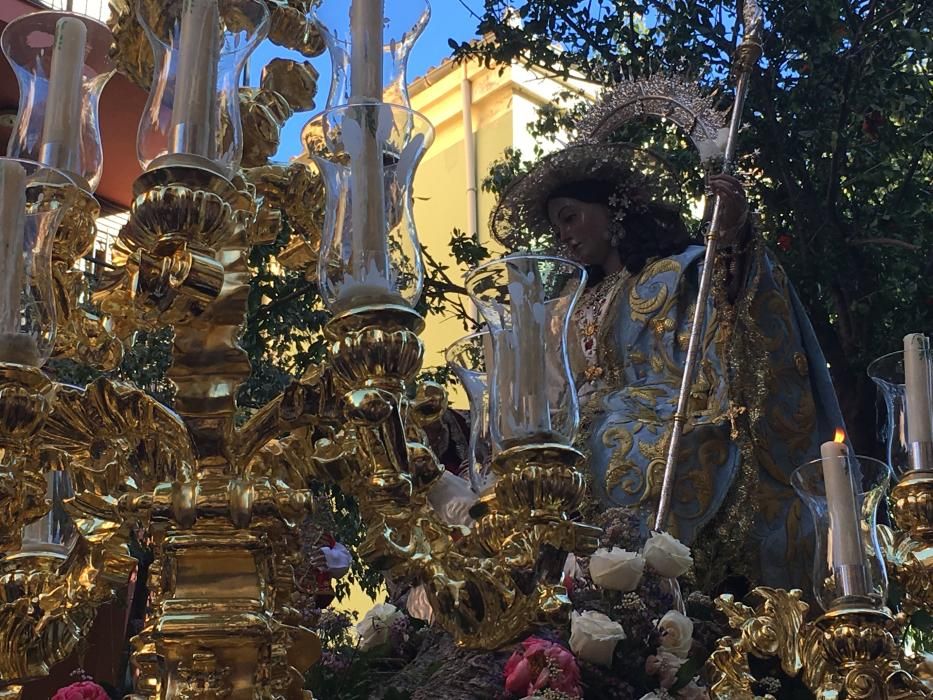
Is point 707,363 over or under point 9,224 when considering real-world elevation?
over

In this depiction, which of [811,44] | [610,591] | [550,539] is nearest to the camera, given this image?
[550,539]

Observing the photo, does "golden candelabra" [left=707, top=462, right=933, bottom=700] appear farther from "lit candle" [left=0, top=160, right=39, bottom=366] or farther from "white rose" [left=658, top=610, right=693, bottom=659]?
"lit candle" [left=0, top=160, right=39, bottom=366]

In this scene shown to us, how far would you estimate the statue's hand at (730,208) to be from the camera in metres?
4.96

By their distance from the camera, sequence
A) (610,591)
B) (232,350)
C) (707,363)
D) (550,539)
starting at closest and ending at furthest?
(232,350), (550,539), (610,591), (707,363)

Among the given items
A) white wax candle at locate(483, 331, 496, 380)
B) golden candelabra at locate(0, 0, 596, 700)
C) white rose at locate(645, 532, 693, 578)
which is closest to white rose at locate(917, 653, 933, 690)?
white rose at locate(645, 532, 693, 578)

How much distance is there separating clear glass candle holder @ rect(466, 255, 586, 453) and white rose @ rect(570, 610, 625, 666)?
0.92 m

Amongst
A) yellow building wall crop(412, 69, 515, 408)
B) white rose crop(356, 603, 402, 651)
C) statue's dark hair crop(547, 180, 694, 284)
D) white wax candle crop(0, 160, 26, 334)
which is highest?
yellow building wall crop(412, 69, 515, 408)

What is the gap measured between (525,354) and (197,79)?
0.55 m

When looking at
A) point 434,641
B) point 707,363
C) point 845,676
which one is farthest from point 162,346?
point 845,676

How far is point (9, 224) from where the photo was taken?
6.16 feet

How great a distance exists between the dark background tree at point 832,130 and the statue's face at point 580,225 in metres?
1.12

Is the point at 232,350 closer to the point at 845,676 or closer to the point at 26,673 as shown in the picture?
the point at 26,673

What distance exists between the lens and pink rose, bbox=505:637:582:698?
8.83 feet

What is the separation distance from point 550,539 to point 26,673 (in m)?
0.77
